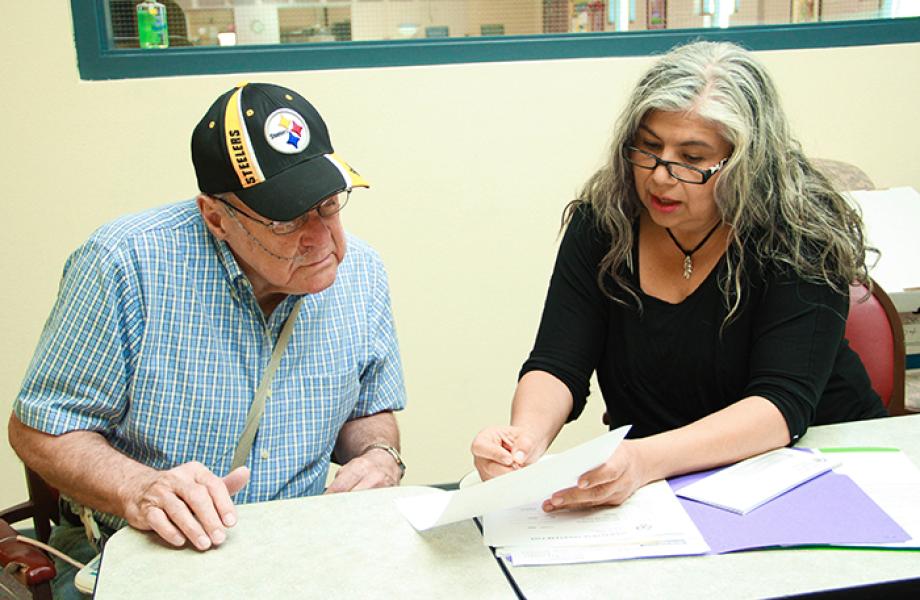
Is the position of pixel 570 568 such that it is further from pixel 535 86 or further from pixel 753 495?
pixel 535 86

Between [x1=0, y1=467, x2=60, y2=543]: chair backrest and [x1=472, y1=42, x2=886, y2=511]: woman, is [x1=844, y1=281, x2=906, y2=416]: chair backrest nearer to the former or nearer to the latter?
[x1=472, y1=42, x2=886, y2=511]: woman

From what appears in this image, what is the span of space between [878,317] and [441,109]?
56.4 inches

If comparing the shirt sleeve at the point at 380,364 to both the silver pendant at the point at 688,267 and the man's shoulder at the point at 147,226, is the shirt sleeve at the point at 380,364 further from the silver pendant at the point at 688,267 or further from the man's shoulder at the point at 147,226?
the silver pendant at the point at 688,267

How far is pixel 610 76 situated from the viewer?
2.93m

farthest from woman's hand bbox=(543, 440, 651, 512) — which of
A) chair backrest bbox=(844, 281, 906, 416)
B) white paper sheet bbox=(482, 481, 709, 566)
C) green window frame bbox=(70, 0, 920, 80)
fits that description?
green window frame bbox=(70, 0, 920, 80)

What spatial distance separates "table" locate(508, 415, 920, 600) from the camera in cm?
114

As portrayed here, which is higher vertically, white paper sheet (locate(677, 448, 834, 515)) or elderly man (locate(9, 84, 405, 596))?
elderly man (locate(9, 84, 405, 596))

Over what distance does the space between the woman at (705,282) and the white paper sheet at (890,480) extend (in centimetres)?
11

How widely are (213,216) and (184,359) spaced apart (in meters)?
0.24

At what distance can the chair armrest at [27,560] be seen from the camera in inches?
52.4

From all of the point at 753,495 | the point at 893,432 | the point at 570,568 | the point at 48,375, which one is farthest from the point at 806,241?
the point at 48,375

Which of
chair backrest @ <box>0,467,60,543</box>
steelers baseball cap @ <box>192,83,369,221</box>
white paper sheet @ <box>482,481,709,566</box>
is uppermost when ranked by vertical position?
steelers baseball cap @ <box>192,83,369,221</box>

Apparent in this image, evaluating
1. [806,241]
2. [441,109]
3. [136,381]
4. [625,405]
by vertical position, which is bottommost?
[625,405]

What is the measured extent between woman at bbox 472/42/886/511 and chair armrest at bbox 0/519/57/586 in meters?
0.66
